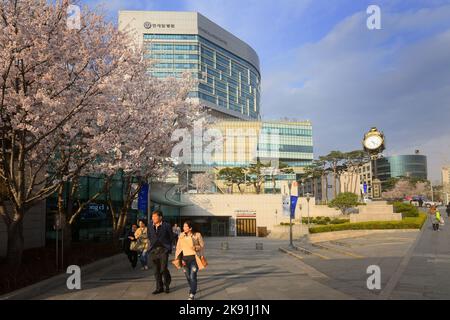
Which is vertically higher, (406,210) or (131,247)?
(406,210)

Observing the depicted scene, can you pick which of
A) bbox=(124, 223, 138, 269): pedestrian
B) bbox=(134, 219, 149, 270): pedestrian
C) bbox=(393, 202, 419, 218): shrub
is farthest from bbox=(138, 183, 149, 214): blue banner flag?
bbox=(393, 202, 419, 218): shrub

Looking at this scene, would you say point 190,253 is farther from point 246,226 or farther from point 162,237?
point 246,226

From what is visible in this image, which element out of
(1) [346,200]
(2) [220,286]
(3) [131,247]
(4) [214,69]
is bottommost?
(2) [220,286]

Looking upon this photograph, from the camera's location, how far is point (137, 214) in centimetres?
4081

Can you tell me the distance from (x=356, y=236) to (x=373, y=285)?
19.9 m

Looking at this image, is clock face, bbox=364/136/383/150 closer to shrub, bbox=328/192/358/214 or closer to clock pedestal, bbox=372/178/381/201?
clock pedestal, bbox=372/178/381/201

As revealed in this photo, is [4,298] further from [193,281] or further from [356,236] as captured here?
[356,236]

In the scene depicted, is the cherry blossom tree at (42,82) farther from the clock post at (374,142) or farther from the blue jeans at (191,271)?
the clock post at (374,142)

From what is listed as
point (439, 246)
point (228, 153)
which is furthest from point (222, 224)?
point (439, 246)

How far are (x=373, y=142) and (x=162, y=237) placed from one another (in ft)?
55.5

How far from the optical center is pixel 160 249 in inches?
438

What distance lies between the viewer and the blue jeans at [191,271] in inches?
397

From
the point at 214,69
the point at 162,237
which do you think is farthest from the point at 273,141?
the point at 162,237

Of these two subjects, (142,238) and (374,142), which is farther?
(374,142)
